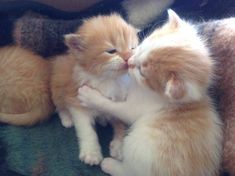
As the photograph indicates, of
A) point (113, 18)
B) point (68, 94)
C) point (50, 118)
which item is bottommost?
point (50, 118)

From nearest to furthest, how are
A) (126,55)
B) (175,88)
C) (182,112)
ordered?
(175,88), (182,112), (126,55)

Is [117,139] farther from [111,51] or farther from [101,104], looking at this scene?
[111,51]

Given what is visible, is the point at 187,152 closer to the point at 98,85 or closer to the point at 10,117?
the point at 98,85

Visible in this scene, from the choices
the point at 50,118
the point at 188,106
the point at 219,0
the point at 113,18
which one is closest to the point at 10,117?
the point at 50,118

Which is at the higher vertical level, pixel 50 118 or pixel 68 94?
pixel 68 94

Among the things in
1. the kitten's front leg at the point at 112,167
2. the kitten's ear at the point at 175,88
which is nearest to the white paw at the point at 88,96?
the kitten's front leg at the point at 112,167

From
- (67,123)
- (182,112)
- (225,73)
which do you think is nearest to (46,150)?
(67,123)

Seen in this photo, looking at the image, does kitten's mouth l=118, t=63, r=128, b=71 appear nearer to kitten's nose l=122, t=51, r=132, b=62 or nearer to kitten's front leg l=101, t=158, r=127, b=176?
kitten's nose l=122, t=51, r=132, b=62
